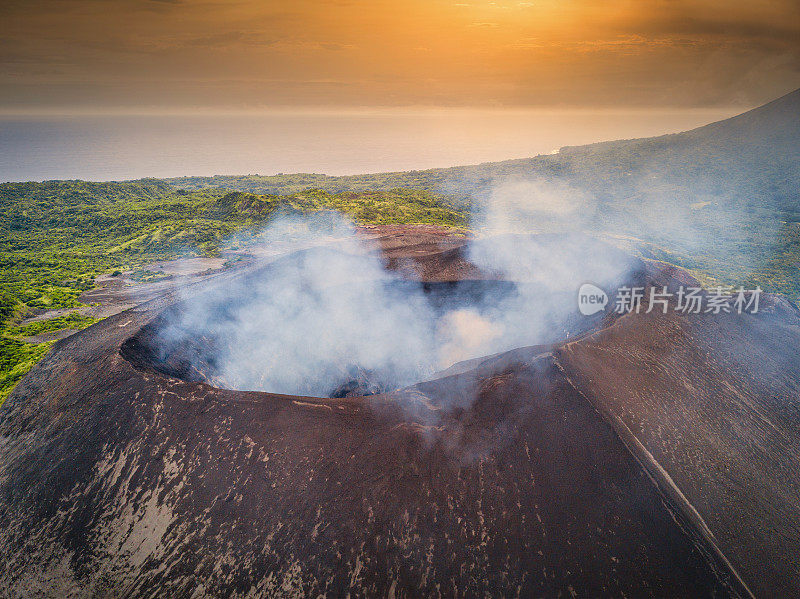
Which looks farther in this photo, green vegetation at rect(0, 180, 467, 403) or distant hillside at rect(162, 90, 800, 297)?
distant hillside at rect(162, 90, 800, 297)

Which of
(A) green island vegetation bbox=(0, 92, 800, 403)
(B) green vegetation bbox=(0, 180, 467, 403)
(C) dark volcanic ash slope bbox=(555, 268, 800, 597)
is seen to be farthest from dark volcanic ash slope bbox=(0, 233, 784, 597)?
(B) green vegetation bbox=(0, 180, 467, 403)

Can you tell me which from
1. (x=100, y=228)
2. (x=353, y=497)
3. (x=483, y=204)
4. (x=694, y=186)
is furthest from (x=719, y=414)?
(x=694, y=186)

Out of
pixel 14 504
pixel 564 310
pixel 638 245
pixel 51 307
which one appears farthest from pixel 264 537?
pixel 638 245

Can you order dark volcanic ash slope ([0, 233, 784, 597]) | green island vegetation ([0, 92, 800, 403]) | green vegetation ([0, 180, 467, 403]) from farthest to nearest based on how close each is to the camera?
green island vegetation ([0, 92, 800, 403]) → green vegetation ([0, 180, 467, 403]) → dark volcanic ash slope ([0, 233, 784, 597])

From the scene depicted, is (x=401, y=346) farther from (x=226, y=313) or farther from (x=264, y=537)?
(x=264, y=537)

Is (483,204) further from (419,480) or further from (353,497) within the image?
(353,497)

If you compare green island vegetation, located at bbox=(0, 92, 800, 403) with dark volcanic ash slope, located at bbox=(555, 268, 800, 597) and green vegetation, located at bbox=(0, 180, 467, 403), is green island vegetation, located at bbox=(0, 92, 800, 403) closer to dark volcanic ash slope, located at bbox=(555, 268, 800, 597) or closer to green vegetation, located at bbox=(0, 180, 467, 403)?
green vegetation, located at bbox=(0, 180, 467, 403)
